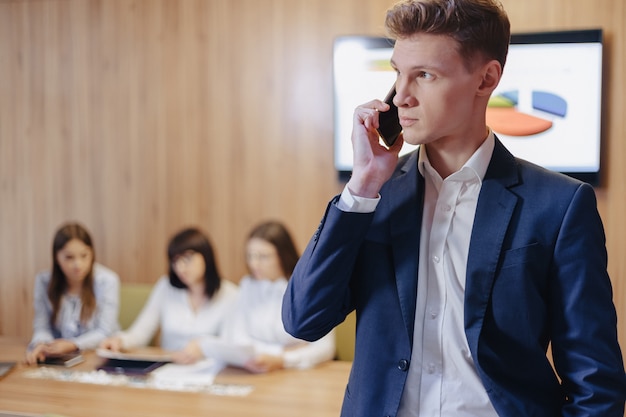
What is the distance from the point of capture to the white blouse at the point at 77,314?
3273mm

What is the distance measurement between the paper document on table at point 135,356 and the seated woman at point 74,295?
1.13 ft

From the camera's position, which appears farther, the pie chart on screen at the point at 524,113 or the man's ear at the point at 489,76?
the pie chart on screen at the point at 524,113

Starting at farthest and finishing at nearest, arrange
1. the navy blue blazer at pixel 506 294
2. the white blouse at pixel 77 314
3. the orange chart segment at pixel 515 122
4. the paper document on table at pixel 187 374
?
the orange chart segment at pixel 515 122 → the white blouse at pixel 77 314 → the paper document on table at pixel 187 374 → the navy blue blazer at pixel 506 294

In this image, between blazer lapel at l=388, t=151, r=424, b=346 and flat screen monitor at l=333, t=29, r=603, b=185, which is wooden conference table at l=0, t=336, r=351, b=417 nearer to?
blazer lapel at l=388, t=151, r=424, b=346

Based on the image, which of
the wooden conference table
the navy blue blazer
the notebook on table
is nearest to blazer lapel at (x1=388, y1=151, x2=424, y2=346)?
the navy blue blazer

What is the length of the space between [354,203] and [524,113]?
245 cm

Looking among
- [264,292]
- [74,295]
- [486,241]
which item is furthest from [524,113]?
[486,241]

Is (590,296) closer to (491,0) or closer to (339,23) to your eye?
(491,0)

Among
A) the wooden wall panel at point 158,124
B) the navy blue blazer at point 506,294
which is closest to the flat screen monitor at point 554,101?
the wooden wall panel at point 158,124

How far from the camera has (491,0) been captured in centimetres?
115

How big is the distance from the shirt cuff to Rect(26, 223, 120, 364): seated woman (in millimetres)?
2379

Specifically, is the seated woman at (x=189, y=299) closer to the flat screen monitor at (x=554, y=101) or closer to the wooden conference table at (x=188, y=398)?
the wooden conference table at (x=188, y=398)

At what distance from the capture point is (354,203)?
116cm

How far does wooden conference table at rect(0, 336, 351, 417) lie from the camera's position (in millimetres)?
2248
